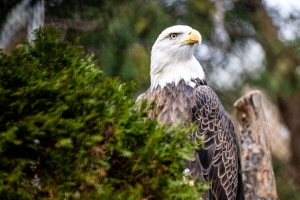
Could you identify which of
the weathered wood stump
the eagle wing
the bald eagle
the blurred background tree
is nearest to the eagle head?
the bald eagle

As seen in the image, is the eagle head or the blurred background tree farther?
the blurred background tree

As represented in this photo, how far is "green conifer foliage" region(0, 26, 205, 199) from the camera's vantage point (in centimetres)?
169

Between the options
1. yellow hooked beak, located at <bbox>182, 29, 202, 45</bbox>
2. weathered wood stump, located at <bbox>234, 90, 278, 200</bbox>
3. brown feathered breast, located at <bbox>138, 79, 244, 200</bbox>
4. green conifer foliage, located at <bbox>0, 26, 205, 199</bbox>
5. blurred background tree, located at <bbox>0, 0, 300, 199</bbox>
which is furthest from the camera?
blurred background tree, located at <bbox>0, 0, 300, 199</bbox>

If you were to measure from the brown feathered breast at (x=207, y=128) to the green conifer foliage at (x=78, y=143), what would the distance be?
138 centimetres

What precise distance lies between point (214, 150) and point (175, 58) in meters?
0.62

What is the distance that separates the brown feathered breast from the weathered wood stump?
1.78 ft

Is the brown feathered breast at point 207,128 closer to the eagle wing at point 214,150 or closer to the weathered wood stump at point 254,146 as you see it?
the eagle wing at point 214,150

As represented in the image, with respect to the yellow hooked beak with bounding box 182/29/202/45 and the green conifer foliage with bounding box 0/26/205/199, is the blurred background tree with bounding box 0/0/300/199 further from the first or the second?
the green conifer foliage with bounding box 0/26/205/199

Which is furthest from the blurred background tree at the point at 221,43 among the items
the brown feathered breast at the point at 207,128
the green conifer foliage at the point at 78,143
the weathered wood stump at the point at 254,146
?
the green conifer foliage at the point at 78,143

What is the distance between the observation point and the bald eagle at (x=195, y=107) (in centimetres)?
325

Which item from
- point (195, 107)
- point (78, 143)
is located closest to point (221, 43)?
point (195, 107)

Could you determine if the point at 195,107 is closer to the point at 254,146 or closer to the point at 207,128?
the point at 207,128

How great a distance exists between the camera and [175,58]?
356 cm

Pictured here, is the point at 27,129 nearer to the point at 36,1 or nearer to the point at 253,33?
the point at 36,1
